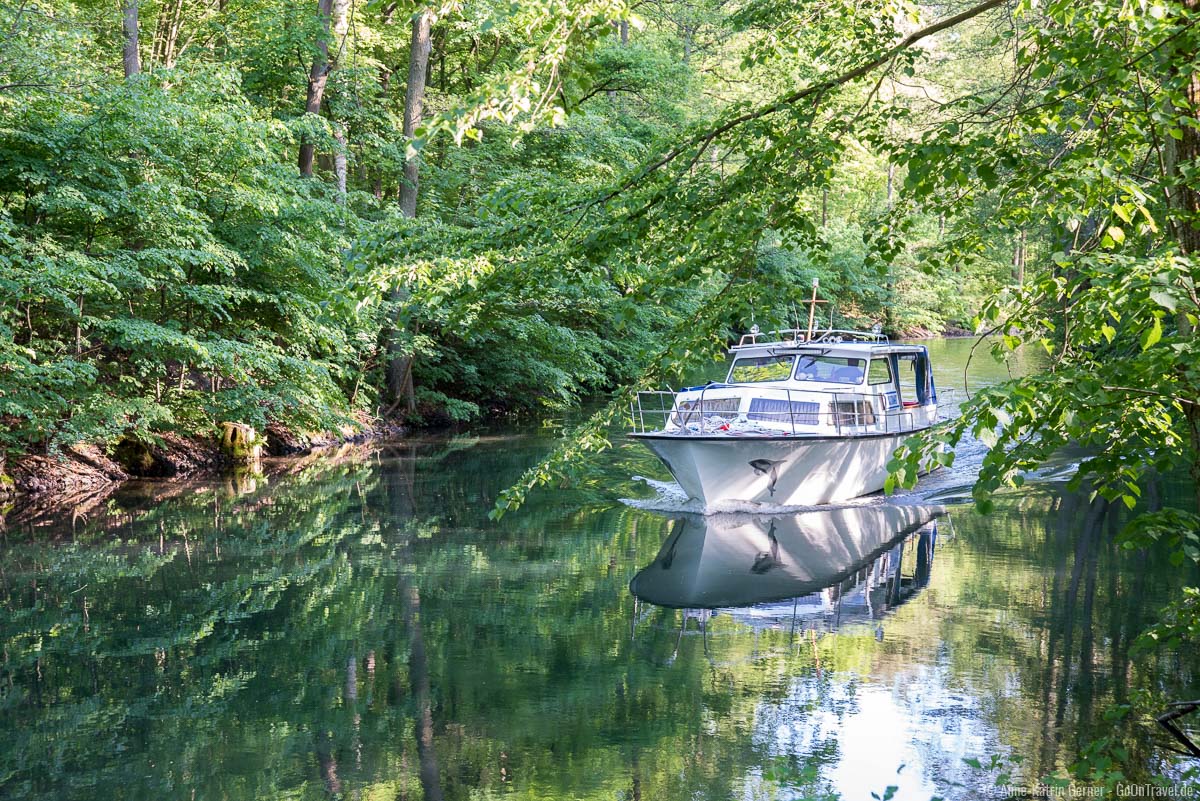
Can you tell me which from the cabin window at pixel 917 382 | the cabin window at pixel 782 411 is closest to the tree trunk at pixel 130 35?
the cabin window at pixel 782 411

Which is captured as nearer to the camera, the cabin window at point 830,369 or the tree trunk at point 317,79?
the cabin window at point 830,369

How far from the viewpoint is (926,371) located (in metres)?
20.0

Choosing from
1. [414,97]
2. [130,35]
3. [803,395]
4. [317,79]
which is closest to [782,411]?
[803,395]

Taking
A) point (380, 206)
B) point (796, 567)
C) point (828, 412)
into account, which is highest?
point (380, 206)

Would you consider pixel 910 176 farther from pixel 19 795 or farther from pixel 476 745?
pixel 19 795

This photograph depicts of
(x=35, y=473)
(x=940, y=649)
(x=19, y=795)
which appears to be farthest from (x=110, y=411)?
(x=940, y=649)

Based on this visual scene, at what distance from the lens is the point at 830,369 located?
59.2ft

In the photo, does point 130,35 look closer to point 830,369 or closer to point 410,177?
point 410,177

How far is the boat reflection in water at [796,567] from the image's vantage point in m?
11.0

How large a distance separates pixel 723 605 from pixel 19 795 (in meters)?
6.62

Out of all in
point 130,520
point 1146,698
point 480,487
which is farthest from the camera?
point 480,487

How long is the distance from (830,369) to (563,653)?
10.1 metres

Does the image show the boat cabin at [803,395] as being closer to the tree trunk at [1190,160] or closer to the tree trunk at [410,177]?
the tree trunk at [410,177]

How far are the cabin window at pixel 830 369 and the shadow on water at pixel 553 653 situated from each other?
3.08 meters
